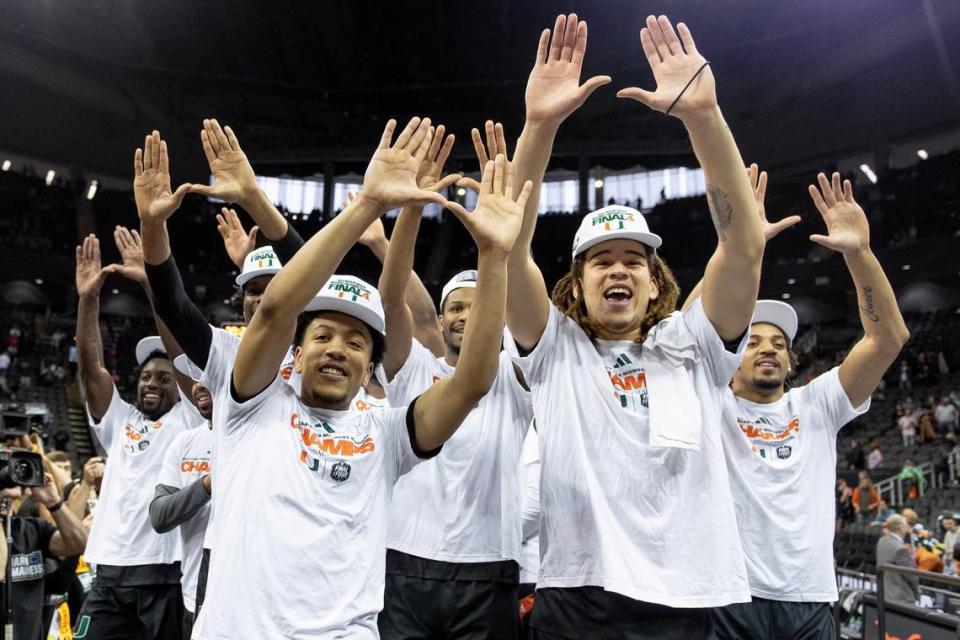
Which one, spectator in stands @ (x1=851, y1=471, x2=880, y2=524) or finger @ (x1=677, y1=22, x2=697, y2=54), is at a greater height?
finger @ (x1=677, y1=22, x2=697, y2=54)

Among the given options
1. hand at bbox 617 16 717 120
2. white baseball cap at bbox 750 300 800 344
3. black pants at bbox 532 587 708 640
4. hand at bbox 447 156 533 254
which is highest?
hand at bbox 617 16 717 120

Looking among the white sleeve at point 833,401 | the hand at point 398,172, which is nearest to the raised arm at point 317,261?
the hand at point 398,172

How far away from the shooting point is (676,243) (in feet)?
89.7

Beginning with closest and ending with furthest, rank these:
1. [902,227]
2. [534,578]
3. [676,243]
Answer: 1. [534,578]
2. [902,227]
3. [676,243]

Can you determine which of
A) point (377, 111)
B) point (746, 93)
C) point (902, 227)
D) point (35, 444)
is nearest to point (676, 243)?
point (746, 93)

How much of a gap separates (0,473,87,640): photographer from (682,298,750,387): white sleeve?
3.63 m


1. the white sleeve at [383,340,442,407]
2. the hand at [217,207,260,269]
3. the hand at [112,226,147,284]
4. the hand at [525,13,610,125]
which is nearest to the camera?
the hand at [525,13,610,125]

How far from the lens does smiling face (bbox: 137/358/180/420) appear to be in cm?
504

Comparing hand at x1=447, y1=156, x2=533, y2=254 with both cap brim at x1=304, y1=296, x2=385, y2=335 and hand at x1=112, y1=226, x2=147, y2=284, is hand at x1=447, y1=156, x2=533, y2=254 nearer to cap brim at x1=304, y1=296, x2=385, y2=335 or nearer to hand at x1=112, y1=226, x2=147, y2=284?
cap brim at x1=304, y1=296, x2=385, y2=335

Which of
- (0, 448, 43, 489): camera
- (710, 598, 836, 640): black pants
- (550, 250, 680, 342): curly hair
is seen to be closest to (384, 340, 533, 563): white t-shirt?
(550, 250, 680, 342): curly hair

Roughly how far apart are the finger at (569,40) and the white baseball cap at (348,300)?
1022mm

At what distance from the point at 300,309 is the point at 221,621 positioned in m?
0.91

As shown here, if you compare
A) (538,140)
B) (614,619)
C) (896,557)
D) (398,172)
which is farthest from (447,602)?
(896,557)

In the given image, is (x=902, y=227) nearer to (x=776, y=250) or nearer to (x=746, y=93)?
(x=776, y=250)
